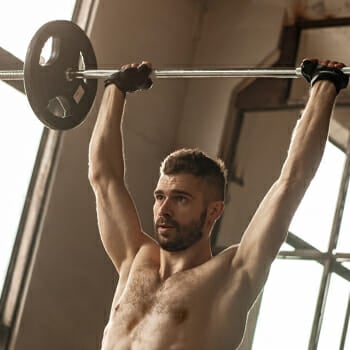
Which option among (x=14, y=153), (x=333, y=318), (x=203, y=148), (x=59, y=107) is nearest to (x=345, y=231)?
(x=333, y=318)

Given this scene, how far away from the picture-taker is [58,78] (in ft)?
10.9

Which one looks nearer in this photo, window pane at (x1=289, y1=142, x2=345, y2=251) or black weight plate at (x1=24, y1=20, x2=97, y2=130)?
black weight plate at (x1=24, y1=20, x2=97, y2=130)

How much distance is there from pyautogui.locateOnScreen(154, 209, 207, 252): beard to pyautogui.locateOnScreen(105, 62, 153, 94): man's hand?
1.87 feet

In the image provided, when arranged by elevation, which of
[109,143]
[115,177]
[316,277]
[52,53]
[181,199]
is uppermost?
[52,53]

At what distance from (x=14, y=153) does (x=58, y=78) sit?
5.24ft

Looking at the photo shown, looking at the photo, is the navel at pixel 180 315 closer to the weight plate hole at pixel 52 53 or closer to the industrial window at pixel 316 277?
the weight plate hole at pixel 52 53

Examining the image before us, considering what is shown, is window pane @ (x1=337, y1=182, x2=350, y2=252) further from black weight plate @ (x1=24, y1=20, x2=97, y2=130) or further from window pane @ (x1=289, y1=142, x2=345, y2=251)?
black weight plate @ (x1=24, y1=20, x2=97, y2=130)

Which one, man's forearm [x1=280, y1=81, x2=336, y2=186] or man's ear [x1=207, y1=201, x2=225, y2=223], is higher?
man's forearm [x1=280, y1=81, x2=336, y2=186]

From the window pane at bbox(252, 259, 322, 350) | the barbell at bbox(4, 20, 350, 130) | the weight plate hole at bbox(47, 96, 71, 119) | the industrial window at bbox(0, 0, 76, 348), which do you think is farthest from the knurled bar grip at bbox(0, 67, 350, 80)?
the window pane at bbox(252, 259, 322, 350)

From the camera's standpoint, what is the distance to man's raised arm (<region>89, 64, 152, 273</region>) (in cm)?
298

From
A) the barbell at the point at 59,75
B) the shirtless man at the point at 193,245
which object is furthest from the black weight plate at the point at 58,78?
the shirtless man at the point at 193,245

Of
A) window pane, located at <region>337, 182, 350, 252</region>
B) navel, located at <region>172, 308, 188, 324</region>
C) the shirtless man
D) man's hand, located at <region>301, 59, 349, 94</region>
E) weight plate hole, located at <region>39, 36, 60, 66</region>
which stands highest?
window pane, located at <region>337, 182, 350, 252</region>

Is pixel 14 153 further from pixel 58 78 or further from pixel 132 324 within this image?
pixel 132 324

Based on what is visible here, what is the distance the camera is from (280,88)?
554 cm
